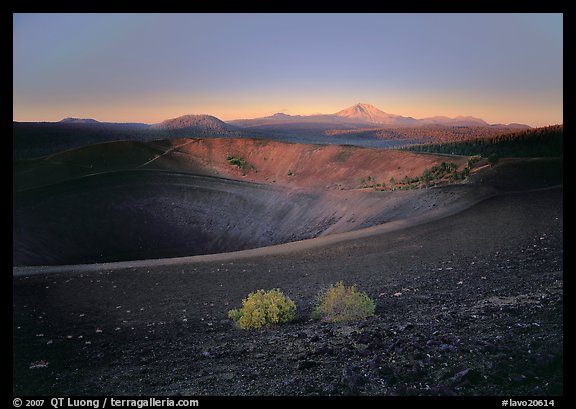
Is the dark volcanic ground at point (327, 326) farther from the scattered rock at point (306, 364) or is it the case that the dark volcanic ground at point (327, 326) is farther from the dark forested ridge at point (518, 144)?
the dark forested ridge at point (518, 144)

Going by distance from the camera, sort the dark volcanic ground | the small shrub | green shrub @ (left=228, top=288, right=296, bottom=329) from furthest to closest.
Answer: the small shrub → green shrub @ (left=228, top=288, right=296, bottom=329) → the dark volcanic ground

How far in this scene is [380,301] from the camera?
839 cm

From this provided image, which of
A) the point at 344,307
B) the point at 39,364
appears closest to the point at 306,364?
the point at 344,307

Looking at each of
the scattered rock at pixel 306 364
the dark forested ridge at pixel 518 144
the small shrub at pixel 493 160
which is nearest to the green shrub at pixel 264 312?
the scattered rock at pixel 306 364

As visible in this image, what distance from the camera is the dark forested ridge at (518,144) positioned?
56.5 feet

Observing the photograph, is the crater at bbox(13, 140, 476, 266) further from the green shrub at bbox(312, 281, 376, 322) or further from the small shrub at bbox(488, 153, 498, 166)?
the green shrub at bbox(312, 281, 376, 322)

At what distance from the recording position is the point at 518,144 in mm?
22375

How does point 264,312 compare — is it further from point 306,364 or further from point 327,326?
point 306,364

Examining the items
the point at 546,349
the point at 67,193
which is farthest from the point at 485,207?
the point at 67,193

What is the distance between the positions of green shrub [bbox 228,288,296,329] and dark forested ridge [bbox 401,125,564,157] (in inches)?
395

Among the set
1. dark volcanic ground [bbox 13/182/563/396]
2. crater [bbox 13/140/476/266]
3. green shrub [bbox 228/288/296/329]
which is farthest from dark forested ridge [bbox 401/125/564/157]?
green shrub [bbox 228/288/296/329]

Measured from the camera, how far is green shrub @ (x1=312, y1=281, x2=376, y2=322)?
7723 millimetres
